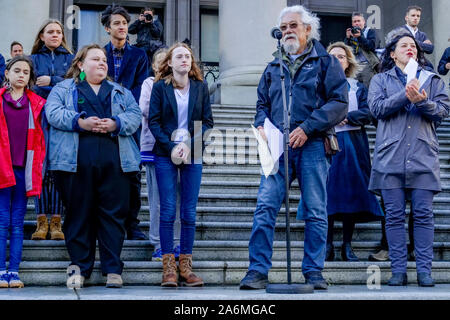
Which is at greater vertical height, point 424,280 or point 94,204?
point 94,204

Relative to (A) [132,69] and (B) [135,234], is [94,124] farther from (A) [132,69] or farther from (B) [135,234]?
(A) [132,69]

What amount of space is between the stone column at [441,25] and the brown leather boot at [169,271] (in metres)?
9.74

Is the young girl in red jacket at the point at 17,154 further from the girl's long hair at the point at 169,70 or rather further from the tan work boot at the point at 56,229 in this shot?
the girl's long hair at the point at 169,70

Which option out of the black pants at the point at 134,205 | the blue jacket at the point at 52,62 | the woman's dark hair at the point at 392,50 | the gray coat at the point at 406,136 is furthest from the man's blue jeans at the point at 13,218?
the woman's dark hair at the point at 392,50

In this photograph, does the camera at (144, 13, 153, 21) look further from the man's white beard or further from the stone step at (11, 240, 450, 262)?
the man's white beard

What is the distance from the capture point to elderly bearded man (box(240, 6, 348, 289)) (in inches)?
209

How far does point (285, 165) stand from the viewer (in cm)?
503

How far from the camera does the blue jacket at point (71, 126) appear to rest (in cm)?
562

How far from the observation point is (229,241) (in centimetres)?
647

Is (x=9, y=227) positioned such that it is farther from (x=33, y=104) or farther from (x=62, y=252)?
(x=33, y=104)

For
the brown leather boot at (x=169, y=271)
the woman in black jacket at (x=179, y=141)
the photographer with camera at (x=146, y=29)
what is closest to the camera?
the brown leather boot at (x=169, y=271)

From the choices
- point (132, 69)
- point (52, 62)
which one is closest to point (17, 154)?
point (52, 62)

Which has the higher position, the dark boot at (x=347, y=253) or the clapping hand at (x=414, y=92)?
the clapping hand at (x=414, y=92)

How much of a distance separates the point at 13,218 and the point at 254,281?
2.04m
